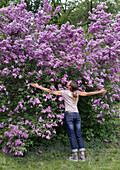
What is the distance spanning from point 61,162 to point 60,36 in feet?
10.5

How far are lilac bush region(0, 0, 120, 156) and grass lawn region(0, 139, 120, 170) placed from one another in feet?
1.01

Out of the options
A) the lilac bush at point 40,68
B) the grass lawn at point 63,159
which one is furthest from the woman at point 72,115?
the grass lawn at point 63,159

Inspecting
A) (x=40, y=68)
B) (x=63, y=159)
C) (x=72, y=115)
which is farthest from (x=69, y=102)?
(x=63, y=159)

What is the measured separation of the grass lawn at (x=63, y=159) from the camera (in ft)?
16.5

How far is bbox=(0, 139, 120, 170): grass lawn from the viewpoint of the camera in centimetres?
502

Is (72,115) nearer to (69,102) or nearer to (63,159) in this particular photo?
(69,102)

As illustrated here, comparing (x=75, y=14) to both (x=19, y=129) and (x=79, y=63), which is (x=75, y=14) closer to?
(x=79, y=63)

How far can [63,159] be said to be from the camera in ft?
18.8

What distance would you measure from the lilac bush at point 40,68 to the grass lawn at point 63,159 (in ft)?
1.01

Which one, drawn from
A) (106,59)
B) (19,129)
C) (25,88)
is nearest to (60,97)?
(25,88)

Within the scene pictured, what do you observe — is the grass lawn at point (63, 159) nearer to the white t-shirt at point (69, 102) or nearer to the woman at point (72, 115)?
the woman at point (72, 115)

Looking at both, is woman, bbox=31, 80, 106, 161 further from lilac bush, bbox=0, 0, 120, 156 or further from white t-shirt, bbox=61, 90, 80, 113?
lilac bush, bbox=0, 0, 120, 156

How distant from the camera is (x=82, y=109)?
22.3 ft

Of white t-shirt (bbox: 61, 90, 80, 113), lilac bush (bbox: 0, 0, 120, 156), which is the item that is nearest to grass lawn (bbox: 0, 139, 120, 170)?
lilac bush (bbox: 0, 0, 120, 156)
